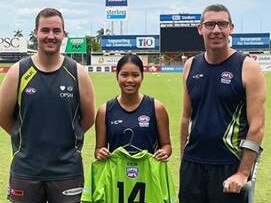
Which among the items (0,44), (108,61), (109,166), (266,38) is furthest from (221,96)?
(0,44)

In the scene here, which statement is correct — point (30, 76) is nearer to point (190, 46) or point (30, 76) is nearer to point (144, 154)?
point (144, 154)

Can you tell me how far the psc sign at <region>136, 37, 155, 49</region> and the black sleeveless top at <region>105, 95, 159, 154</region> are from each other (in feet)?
220

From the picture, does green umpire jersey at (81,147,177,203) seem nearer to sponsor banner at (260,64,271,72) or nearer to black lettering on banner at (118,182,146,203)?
black lettering on banner at (118,182,146,203)

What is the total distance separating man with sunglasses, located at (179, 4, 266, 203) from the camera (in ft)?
13.1

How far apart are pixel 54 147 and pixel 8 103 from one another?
483 millimetres

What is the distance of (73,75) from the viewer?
169 inches

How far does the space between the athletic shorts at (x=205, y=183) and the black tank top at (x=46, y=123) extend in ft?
2.79

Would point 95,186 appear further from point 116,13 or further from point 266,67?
point 116,13

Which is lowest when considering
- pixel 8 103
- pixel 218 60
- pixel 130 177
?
pixel 130 177

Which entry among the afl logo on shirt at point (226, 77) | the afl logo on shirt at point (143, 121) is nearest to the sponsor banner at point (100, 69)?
the afl logo on shirt at point (143, 121)

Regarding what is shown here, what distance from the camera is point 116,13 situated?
74312 mm

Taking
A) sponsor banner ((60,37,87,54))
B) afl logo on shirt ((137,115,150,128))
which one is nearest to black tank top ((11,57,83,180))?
afl logo on shirt ((137,115,150,128))

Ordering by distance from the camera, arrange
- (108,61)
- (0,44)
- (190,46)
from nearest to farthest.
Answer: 1. (190,46)
2. (108,61)
3. (0,44)

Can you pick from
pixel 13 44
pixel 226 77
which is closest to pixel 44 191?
pixel 226 77
